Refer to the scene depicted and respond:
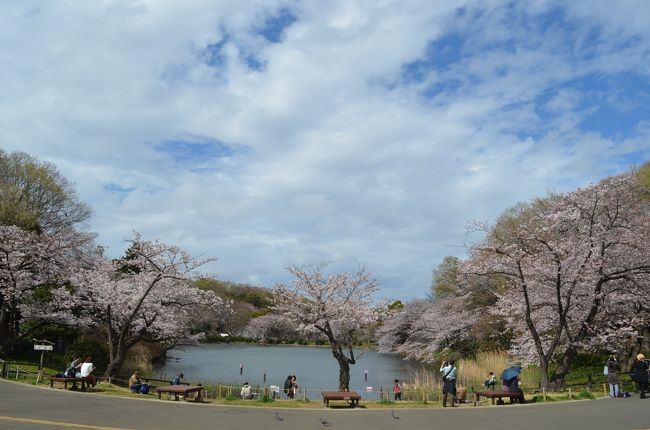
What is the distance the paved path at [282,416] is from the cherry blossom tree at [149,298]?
38.4ft

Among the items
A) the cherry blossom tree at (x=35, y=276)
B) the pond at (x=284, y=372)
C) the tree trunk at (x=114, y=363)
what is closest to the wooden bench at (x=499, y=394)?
the pond at (x=284, y=372)

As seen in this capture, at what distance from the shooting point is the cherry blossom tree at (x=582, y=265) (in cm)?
2053

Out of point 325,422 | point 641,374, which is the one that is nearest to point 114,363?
point 325,422

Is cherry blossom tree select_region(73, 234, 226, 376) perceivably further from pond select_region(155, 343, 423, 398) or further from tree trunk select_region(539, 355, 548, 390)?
tree trunk select_region(539, 355, 548, 390)

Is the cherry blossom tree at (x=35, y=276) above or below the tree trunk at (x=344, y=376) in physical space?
above

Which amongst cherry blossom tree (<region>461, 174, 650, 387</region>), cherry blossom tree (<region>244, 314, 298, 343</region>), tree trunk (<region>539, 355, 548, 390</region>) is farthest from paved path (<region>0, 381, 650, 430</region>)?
cherry blossom tree (<region>244, 314, 298, 343</region>)

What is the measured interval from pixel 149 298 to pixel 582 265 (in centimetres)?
2235

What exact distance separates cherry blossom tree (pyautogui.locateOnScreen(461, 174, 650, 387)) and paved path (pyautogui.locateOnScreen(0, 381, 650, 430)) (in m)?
5.83

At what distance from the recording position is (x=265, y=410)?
14.1 metres

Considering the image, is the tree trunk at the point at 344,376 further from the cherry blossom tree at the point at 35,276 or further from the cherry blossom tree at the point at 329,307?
the cherry blossom tree at the point at 35,276

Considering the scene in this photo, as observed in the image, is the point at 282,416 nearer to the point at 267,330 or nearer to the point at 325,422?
the point at 325,422

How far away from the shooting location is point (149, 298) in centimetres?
2839

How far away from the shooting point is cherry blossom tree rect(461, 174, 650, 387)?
20.5 m

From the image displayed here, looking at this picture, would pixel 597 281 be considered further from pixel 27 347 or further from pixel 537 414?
pixel 27 347
